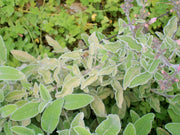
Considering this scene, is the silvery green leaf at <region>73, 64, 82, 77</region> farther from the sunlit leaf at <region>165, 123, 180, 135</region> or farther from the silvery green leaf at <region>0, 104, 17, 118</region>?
the sunlit leaf at <region>165, 123, 180, 135</region>

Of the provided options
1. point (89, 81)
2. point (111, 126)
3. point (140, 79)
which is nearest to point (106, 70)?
point (89, 81)

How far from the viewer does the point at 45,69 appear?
5.71ft

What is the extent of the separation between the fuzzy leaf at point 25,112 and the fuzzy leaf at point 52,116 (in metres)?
0.10

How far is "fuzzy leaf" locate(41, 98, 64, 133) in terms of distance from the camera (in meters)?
1.42

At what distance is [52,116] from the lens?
1429mm

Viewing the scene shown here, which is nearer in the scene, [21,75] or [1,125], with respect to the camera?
[21,75]

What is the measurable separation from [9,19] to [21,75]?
1268 mm

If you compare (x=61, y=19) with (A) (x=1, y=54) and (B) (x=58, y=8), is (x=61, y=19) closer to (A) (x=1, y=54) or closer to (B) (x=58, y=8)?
(B) (x=58, y=8)

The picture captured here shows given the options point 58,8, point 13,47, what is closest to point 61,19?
point 58,8

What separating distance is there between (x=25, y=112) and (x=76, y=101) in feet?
1.16

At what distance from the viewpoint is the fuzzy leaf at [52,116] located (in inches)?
55.8

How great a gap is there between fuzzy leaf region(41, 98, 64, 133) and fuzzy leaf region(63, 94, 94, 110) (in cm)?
6

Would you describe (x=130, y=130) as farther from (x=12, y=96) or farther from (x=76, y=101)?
(x=12, y=96)

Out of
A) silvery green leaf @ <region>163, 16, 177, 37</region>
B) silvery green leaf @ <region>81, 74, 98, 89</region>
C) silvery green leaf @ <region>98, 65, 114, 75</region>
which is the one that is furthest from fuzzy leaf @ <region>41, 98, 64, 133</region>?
silvery green leaf @ <region>163, 16, 177, 37</region>
